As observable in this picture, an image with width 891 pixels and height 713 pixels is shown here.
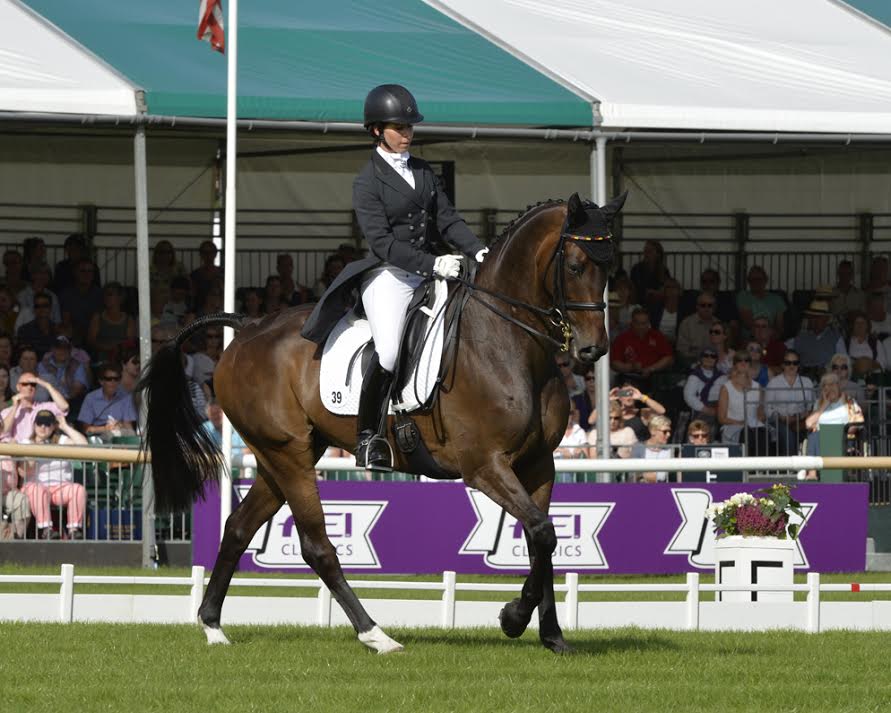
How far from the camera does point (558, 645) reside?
8.52m

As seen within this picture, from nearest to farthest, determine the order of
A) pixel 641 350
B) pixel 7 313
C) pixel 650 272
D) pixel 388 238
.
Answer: pixel 388 238 → pixel 7 313 → pixel 641 350 → pixel 650 272

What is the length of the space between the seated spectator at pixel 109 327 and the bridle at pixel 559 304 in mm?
10227

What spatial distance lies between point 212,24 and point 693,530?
6.03 metres

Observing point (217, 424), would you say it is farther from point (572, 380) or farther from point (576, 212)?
point (576, 212)

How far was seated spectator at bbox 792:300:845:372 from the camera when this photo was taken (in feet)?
64.4

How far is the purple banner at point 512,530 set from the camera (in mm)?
13867

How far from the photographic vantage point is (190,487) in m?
10.1

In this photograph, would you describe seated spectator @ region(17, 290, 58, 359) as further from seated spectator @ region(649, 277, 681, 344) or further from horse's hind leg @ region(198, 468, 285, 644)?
horse's hind leg @ region(198, 468, 285, 644)

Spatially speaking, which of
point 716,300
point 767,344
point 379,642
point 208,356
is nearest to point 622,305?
point 716,300

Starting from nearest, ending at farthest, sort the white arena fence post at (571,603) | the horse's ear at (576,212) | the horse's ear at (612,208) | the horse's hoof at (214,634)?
the horse's ear at (576,212) < the horse's ear at (612,208) < the horse's hoof at (214,634) < the white arena fence post at (571,603)

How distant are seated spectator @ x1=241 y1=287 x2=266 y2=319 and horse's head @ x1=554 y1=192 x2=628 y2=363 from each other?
10.2 meters

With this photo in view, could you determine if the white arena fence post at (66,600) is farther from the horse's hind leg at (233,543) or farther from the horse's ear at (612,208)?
the horse's ear at (612,208)

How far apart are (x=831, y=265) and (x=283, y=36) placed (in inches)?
341

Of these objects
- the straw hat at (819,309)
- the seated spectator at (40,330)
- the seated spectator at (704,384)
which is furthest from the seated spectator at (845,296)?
the seated spectator at (40,330)
